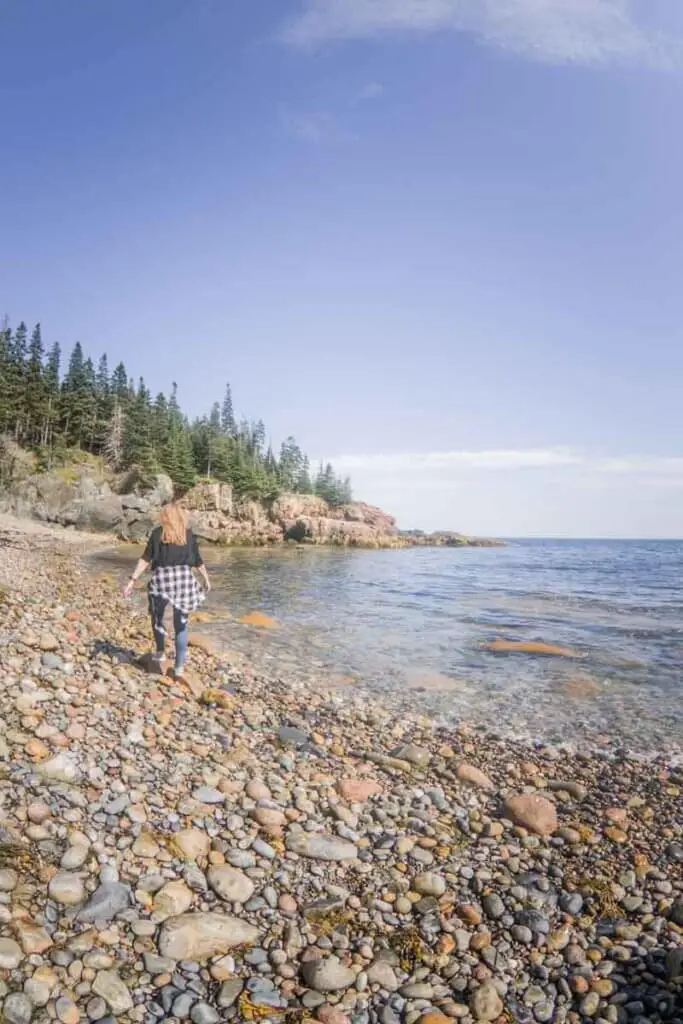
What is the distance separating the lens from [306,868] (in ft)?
14.9

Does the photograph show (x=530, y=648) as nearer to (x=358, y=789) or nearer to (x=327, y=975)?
(x=358, y=789)

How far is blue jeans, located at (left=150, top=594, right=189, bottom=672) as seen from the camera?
26.2 ft

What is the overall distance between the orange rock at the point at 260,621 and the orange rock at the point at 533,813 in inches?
427

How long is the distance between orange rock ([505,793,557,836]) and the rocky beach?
2 cm

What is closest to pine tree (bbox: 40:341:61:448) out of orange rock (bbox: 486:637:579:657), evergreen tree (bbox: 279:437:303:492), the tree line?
the tree line

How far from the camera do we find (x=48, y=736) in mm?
5512

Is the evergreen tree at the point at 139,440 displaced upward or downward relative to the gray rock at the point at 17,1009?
upward

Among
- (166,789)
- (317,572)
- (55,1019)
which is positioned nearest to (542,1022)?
(55,1019)

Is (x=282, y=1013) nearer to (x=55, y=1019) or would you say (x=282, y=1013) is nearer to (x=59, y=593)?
(x=55, y=1019)

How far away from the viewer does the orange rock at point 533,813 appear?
551 centimetres

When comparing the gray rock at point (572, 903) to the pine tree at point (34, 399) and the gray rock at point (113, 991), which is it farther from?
the pine tree at point (34, 399)

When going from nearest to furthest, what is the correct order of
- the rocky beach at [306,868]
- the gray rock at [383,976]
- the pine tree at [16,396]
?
the rocky beach at [306,868], the gray rock at [383,976], the pine tree at [16,396]

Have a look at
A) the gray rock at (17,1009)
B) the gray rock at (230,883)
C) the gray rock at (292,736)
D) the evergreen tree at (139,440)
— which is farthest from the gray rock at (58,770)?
the evergreen tree at (139,440)

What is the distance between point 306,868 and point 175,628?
4276 millimetres
